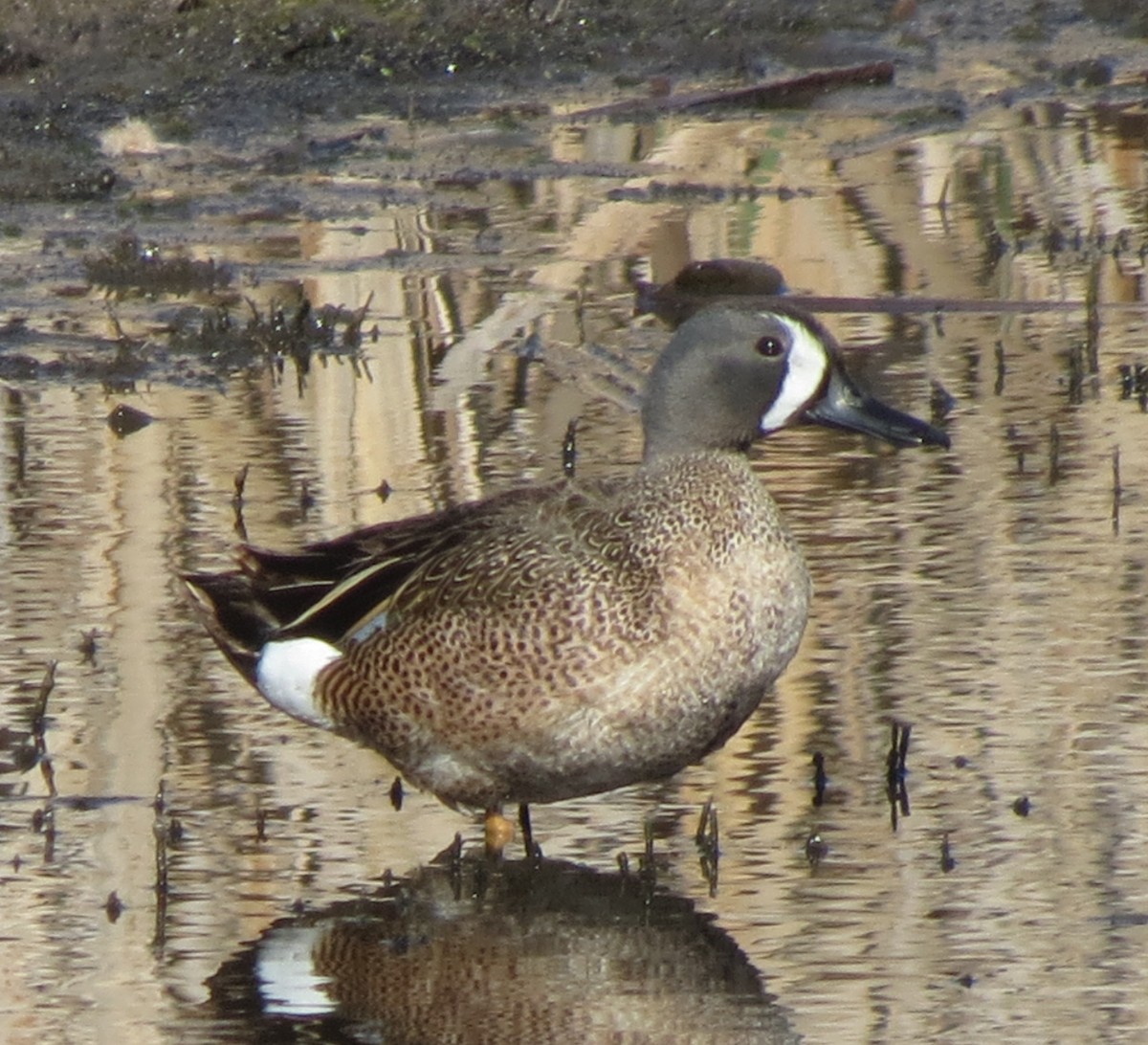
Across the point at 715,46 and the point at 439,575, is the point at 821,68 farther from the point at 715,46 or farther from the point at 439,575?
the point at 439,575

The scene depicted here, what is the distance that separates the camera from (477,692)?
4.39m

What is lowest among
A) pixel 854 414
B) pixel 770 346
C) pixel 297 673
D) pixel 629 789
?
pixel 629 789

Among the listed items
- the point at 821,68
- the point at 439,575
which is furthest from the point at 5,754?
the point at 821,68

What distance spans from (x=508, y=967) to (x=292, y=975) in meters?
0.30

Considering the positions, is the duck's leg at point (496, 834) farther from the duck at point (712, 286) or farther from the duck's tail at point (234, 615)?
the duck at point (712, 286)

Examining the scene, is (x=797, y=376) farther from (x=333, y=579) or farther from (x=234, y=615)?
(x=234, y=615)

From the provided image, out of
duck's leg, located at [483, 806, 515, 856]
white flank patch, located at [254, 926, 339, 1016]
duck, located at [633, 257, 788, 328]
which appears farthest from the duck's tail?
duck, located at [633, 257, 788, 328]

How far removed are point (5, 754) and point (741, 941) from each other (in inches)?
54.9

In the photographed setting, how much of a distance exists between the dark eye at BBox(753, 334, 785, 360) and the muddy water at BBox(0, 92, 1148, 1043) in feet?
2.19

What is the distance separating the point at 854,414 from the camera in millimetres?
4734

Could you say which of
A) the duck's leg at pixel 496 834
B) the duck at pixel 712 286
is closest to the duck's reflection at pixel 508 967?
the duck's leg at pixel 496 834

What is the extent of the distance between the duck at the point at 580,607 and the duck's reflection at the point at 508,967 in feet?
0.65

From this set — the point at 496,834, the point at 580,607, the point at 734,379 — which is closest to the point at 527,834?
the point at 496,834

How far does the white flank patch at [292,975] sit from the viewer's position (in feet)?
12.9
